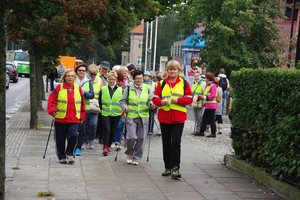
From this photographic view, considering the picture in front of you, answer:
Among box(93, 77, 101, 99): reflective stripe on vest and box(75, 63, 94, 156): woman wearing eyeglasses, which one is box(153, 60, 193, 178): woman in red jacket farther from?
box(93, 77, 101, 99): reflective stripe on vest

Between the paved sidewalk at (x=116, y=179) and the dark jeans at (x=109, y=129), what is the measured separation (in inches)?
11.4

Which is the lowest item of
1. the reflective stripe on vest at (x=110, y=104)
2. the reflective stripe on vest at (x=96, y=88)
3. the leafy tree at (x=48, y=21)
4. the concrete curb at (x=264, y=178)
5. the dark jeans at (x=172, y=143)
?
the concrete curb at (x=264, y=178)

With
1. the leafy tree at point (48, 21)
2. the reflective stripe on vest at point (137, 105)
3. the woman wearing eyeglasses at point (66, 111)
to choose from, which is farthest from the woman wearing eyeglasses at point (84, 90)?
the leafy tree at point (48, 21)

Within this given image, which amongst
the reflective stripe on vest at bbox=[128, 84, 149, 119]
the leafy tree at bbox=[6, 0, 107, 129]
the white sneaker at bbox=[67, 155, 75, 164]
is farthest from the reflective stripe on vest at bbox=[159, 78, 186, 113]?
the leafy tree at bbox=[6, 0, 107, 129]

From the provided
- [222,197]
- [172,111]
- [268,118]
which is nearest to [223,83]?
[172,111]

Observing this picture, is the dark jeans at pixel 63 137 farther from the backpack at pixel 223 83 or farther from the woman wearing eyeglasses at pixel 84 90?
the backpack at pixel 223 83

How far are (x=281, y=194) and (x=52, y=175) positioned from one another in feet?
11.1

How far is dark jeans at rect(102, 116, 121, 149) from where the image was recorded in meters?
10.2

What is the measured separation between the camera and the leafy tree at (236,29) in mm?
23359

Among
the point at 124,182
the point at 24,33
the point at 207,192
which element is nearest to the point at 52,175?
the point at 124,182

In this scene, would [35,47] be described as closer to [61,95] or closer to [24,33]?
[24,33]

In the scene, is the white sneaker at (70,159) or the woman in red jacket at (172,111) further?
the white sneaker at (70,159)

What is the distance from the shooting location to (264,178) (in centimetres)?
742

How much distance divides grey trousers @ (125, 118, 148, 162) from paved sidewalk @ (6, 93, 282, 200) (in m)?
0.25
